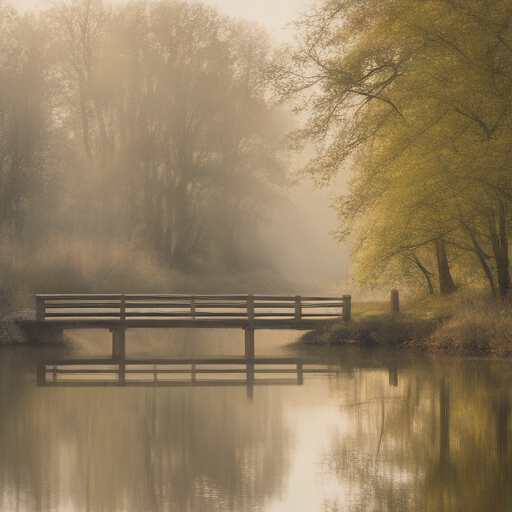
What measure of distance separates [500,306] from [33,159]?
27.5 m

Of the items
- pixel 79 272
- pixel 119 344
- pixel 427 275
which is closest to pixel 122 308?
pixel 119 344

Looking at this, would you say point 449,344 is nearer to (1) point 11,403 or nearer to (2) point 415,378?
(2) point 415,378

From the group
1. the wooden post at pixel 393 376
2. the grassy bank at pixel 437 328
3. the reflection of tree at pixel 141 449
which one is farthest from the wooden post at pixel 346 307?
the reflection of tree at pixel 141 449

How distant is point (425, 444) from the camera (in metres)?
11.7

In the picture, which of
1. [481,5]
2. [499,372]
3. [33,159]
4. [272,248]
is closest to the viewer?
[499,372]

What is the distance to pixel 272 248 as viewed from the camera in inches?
2363

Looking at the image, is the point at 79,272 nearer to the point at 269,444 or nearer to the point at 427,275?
the point at 427,275

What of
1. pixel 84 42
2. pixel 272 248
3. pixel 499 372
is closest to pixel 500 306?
pixel 499 372

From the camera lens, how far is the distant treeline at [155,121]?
150 feet

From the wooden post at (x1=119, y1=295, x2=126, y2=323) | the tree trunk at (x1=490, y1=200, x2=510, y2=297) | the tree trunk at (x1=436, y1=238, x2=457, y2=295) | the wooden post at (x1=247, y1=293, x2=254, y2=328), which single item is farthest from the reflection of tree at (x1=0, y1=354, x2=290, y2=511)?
the tree trunk at (x1=436, y1=238, x2=457, y2=295)

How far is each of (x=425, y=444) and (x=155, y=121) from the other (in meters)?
38.3

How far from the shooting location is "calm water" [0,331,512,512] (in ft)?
29.9

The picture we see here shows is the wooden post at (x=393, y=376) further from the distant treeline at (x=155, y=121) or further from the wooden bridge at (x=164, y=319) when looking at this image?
the distant treeline at (x=155, y=121)

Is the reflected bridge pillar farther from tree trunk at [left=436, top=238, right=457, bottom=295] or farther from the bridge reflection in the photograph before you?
tree trunk at [left=436, top=238, right=457, bottom=295]
